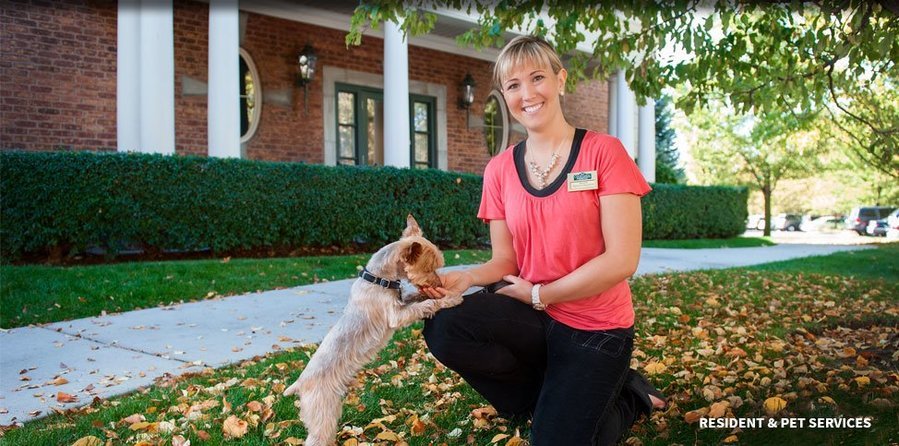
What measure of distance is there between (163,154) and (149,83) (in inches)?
48.6

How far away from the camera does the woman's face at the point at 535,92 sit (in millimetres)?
2775

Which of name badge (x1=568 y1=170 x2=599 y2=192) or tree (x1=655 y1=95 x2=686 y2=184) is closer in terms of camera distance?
name badge (x1=568 y1=170 x2=599 y2=192)

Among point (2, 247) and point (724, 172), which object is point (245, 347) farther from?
point (724, 172)

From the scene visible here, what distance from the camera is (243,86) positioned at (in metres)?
13.0

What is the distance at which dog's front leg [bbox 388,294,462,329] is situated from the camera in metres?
2.80

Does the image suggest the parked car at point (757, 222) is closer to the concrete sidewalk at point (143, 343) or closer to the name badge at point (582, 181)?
the concrete sidewalk at point (143, 343)

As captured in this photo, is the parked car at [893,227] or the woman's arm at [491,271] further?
the parked car at [893,227]

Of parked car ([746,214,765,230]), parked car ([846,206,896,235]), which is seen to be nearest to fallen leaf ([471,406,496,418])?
parked car ([846,206,896,235])

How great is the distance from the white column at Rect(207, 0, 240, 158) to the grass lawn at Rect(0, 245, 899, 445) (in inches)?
230

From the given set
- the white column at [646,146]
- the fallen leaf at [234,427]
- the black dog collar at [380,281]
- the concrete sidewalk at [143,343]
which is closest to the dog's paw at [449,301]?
the black dog collar at [380,281]

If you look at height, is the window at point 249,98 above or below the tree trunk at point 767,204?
above

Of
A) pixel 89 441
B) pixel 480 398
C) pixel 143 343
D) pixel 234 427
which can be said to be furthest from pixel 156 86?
pixel 480 398

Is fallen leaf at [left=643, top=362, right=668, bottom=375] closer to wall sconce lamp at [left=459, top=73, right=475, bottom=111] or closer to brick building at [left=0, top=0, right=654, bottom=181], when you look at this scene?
brick building at [left=0, top=0, right=654, bottom=181]

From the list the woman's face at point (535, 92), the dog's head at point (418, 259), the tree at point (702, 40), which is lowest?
the dog's head at point (418, 259)
